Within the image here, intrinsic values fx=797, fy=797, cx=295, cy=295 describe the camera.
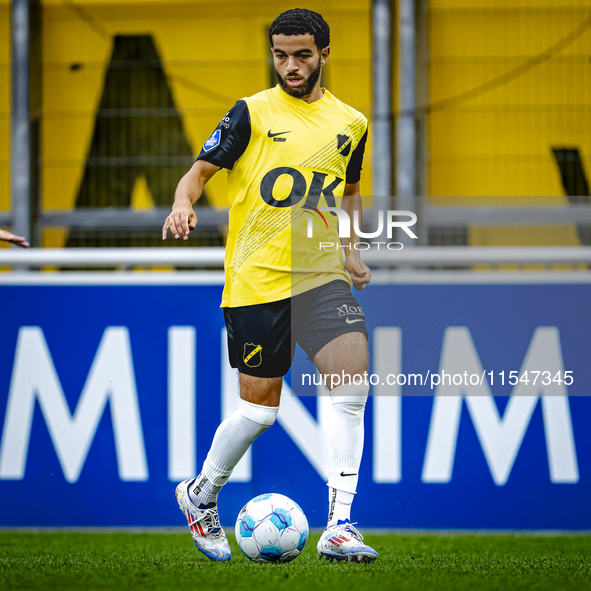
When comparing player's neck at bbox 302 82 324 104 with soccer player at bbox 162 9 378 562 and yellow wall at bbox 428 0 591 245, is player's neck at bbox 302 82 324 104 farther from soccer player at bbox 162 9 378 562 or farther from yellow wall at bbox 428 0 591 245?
yellow wall at bbox 428 0 591 245

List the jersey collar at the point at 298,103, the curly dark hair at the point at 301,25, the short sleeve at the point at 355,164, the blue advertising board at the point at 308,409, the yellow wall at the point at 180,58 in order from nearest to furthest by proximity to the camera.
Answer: the curly dark hair at the point at 301,25
the jersey collar at the point at 298,103
the short sleeve at the point at 355,164
the blue advertising board at the point at 308,409
the yellow wall at the point at 180,58

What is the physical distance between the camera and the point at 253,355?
2.67 metres

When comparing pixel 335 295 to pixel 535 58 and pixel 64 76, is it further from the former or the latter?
pixel 64 76

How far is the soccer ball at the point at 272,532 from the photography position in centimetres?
255

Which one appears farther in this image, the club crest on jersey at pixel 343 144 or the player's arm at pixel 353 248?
the player's arm at pixel 353 248

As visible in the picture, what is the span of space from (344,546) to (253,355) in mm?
677

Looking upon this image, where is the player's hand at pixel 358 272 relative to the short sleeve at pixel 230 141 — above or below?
below

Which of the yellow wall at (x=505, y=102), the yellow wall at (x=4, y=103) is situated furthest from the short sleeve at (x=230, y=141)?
the yellow wall at (x=4, y=103)

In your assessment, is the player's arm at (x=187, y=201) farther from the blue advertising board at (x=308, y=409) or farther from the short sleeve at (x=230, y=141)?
the blue advertising board at (x=308, y=409)

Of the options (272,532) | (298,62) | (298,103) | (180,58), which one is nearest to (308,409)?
(272,532)

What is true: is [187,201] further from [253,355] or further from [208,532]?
[208,532]

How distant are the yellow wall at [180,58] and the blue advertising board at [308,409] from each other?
1562 mm

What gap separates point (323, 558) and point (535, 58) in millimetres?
3382

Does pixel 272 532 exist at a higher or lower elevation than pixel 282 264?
lower
